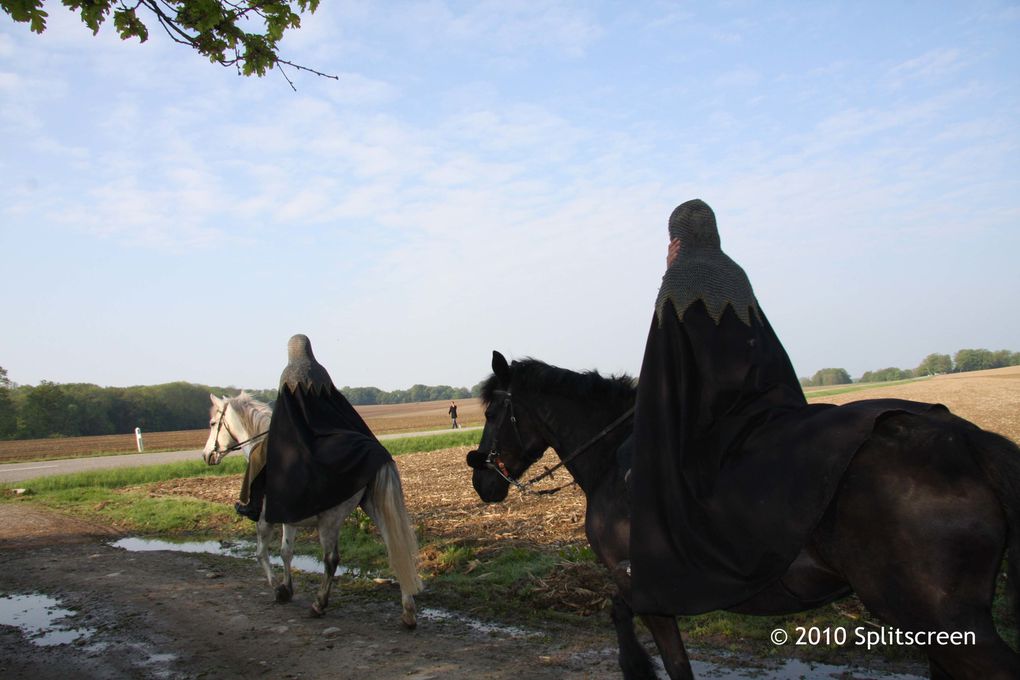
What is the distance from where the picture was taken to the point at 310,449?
25.6ft

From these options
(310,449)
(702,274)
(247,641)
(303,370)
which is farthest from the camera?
(303,370)

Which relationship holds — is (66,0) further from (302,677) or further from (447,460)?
(447,460)

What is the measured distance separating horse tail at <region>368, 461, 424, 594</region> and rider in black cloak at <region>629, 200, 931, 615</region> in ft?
12.9

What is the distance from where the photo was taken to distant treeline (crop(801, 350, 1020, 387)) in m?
110

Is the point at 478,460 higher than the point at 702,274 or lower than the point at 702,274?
lower

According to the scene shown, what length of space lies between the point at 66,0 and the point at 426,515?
31.8 ft

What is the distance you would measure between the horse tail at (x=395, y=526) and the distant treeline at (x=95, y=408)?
4113 centimetres

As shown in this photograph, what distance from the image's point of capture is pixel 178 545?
41.8 ft

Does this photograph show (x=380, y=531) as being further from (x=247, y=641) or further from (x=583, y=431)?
(x=583, y=431)

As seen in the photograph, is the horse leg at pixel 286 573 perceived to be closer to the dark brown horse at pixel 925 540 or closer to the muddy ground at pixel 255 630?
the muddy ground at pixel 255 630

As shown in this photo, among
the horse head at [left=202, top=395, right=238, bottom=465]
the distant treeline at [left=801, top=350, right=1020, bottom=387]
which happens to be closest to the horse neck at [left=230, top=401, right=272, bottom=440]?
the horse head at [left=202, top=395, right=238, bottom=465]

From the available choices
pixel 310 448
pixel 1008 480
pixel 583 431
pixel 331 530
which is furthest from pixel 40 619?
pixel 1008 480

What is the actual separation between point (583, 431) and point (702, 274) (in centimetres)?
174

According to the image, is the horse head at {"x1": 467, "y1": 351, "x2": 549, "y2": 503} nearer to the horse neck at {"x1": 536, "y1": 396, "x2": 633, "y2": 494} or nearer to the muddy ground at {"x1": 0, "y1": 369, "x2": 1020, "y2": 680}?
the horse neck at {"x1": 536, "y1": 396, "x2": 633, "y2": 494}
